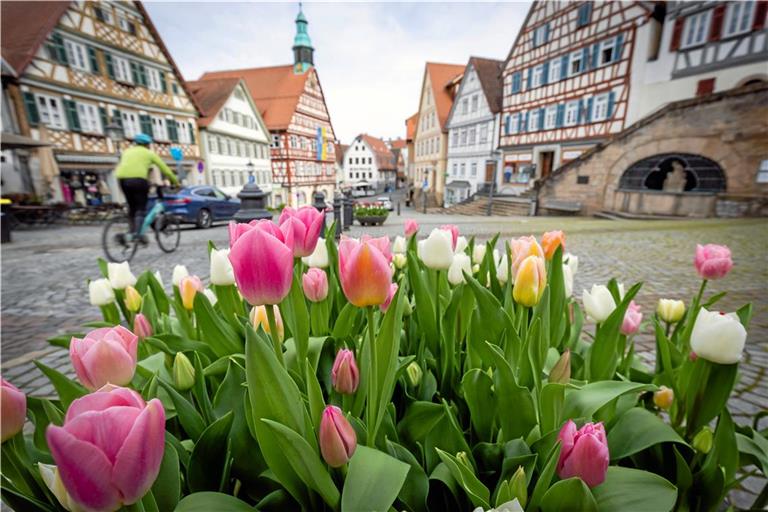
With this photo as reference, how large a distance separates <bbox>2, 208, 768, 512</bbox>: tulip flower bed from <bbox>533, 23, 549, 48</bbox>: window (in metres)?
22.0

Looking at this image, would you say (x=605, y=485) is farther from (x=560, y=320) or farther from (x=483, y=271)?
(x=483, y=271)

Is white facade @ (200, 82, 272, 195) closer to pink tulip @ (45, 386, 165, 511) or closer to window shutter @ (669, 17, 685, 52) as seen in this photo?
window shutter @ (669, 17, 685, 52)

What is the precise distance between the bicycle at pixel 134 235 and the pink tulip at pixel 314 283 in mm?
6726

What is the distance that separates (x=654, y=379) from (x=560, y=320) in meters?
0.42

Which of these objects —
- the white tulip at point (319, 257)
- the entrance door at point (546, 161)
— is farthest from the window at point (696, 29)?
the white tulip at point (319, 257)

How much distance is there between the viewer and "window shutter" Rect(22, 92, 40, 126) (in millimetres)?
13469

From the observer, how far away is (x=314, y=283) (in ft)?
3.43

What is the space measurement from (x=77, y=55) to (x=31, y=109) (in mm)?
3201

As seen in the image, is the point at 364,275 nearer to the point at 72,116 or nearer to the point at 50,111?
the point at 50,111

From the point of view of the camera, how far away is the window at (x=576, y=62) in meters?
17.2

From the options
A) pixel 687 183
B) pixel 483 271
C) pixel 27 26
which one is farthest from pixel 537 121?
pixel 27 26

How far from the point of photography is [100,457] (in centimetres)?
40

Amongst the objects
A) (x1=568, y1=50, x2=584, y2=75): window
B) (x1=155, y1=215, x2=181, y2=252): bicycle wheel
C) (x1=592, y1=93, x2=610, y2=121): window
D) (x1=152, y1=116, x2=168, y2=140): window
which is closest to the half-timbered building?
(x1=152, y1=116, x2=168, y2=140): window

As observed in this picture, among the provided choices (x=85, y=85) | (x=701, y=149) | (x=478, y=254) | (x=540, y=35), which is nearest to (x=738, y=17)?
(x=701, y=149)
